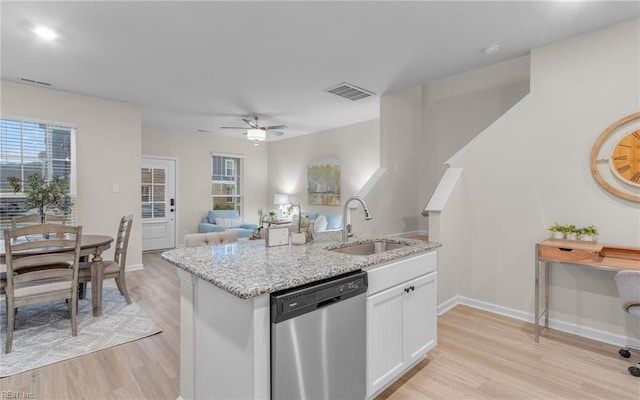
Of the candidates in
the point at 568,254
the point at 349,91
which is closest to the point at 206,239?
the point at 349,91

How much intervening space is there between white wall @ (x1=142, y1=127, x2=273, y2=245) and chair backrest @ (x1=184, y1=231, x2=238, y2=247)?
4754 millimetres

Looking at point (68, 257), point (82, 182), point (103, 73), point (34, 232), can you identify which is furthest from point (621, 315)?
point (82, 182)

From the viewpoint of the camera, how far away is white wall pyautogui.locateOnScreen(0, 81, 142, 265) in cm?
416

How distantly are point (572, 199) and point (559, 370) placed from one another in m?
1.49

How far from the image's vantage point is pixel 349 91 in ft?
13.9

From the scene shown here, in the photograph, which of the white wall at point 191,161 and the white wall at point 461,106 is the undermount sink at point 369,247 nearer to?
the white wall at point 461,106

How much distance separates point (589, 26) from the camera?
2.64m

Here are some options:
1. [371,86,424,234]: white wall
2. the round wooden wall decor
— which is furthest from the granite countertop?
[371,86,424,234]: white wall

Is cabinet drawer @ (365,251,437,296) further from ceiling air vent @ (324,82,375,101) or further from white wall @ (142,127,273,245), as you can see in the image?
white wall @ (142,127,273,245)

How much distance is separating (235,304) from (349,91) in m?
3.55

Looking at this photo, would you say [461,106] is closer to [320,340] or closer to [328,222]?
[328,222]

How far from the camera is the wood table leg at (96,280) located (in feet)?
10.1

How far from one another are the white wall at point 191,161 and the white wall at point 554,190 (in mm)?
5815

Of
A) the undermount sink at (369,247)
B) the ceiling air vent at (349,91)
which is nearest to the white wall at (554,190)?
the undermount sink at (369,247)
